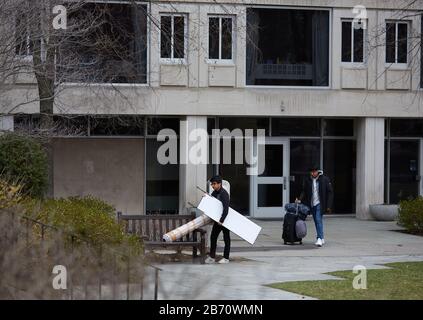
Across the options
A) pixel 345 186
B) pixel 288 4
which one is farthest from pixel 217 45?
pixel 345 186

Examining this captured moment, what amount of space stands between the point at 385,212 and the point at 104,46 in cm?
1174

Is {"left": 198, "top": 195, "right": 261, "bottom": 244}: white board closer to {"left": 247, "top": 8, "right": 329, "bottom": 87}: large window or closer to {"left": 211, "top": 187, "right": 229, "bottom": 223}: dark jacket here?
{"left": 211, "top": 187, "right": 229, "bottom": 223}: dark jacket

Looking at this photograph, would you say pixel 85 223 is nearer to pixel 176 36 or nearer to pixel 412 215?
pixel 176 36

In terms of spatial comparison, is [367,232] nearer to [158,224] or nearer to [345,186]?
[345,186]

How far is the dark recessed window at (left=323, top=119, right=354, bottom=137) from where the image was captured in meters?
27.9

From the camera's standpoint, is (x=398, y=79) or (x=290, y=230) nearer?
(x=290, y=230)

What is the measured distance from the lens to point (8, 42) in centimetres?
1431

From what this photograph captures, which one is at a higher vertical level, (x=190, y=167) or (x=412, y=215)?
(x=190, y=167)

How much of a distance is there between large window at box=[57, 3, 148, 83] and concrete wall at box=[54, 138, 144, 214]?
Answer: 2.63 meters

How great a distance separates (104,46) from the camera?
18391 mm

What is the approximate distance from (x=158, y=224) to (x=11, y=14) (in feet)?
16.8

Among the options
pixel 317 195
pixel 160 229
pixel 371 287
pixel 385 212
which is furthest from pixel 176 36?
pixel 371 287
